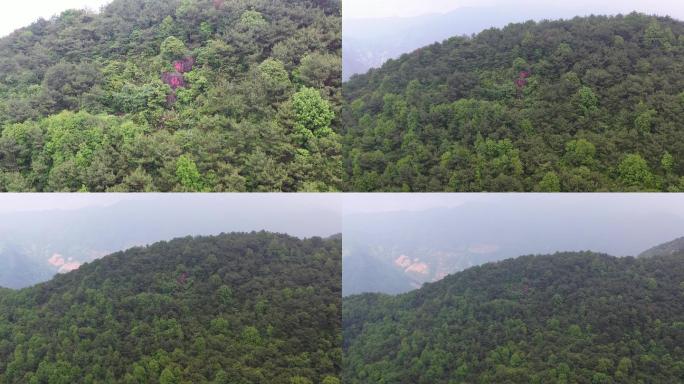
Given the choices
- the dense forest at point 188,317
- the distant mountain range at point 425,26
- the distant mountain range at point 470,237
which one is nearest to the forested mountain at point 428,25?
the distant mountain range at point 425,26

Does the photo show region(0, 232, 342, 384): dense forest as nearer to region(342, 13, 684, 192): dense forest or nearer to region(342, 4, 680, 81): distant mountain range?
region(342, 13, 684, 192): dense forest

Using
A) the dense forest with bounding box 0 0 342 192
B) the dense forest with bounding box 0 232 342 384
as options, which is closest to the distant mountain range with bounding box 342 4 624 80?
the dense forest with bounding box 0 0 342 192

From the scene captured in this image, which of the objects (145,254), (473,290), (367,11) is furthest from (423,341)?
(367,11)

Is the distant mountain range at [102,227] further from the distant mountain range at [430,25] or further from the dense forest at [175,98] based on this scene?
the distant mountain range at [430,25]

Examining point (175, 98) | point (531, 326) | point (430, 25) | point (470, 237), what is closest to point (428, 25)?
point (430, 25)

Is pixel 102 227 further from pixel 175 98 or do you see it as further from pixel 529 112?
pixel 529 112

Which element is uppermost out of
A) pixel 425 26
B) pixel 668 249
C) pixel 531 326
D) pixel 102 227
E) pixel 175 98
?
pixel 425 26
